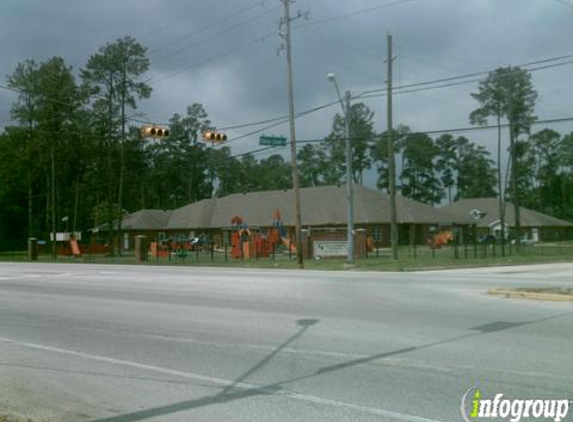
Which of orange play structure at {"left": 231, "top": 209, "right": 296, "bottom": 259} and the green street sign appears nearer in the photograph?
the green street sign

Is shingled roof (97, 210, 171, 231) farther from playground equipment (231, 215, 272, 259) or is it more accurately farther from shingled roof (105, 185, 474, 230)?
playground equipment (231, 215, 272, 259)

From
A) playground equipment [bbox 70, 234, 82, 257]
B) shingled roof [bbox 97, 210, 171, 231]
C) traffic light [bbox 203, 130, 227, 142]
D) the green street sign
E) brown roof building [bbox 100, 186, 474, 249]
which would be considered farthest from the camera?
shingled roof [bbox 97, 210, 171, 231]

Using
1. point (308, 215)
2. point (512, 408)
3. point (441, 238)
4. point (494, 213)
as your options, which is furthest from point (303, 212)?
point (512, 408)

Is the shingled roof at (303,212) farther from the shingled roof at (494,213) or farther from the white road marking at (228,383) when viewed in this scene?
the white road marking at (228,383)

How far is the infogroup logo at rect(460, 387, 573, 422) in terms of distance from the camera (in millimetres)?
6738

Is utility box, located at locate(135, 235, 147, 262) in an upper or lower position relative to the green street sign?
lower

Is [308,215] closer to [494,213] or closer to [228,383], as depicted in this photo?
[494,213]

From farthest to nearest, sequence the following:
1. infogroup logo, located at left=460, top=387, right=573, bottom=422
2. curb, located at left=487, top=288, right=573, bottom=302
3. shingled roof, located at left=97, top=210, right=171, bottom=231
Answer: shingled roof, located at left=97, top=210, right=171, bottom=231
curb, located at left=487, top=288, right=573, bottom=302
infogroup logo, located at left=460, top=387, right=573, bottom=422

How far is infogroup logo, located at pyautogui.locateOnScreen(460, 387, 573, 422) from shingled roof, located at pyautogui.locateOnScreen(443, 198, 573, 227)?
71550mm

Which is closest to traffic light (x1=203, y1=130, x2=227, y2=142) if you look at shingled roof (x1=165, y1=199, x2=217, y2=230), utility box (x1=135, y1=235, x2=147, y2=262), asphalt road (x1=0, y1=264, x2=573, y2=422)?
asphalt road (x1=0, y1=264, x2=573, y2=422)

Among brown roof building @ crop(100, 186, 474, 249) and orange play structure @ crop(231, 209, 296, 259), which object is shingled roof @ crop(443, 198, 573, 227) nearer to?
brown roof building @ crop(100, 186, 474, 249)

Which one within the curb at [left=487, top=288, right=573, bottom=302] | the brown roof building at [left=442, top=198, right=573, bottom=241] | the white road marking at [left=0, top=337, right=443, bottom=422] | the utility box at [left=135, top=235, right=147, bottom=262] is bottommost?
the white road marking at [left=0, top=337, right=443, bottom=422]

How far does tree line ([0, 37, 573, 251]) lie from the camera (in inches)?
2403

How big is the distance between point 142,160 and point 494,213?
146 ft
